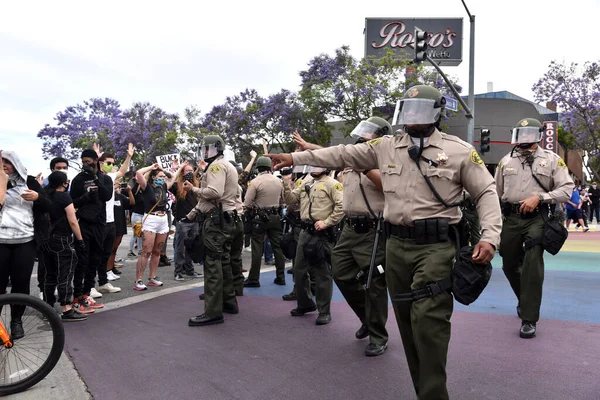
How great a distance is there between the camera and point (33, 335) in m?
3.89

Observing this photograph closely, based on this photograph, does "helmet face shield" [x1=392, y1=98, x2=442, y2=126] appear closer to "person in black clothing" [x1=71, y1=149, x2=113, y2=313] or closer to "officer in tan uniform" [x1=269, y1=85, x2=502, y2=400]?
"officer in tan uniform" [x1=269, y1=85, x2=502, y2=400]

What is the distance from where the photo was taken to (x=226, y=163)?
6148 millimetres

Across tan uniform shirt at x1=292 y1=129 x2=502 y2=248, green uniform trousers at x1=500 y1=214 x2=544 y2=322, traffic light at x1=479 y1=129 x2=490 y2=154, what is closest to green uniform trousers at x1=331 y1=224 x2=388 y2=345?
tan uniform shirt at x1=292 y1=129 x2=502 y2=248

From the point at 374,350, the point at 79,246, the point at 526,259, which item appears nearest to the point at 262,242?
the point at 79,246

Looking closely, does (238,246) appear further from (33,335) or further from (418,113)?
(418,113)

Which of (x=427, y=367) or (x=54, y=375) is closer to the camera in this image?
(x=427, y=367)

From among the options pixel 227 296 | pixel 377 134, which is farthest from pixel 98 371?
pixel 377 134

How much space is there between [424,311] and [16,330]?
3081 millimetres

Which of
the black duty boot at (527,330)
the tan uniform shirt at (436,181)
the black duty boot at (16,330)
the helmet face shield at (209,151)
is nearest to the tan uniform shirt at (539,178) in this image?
the black duty boot at (527,330)

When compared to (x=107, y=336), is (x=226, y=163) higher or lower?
higher

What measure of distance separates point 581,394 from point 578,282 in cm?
514

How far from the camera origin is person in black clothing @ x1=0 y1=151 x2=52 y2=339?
4.64m

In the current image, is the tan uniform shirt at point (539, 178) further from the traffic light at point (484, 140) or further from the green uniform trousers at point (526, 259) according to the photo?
the traffic light at point (484, 140)

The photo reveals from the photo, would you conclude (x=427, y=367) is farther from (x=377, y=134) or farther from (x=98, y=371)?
(x=98, y=371)
